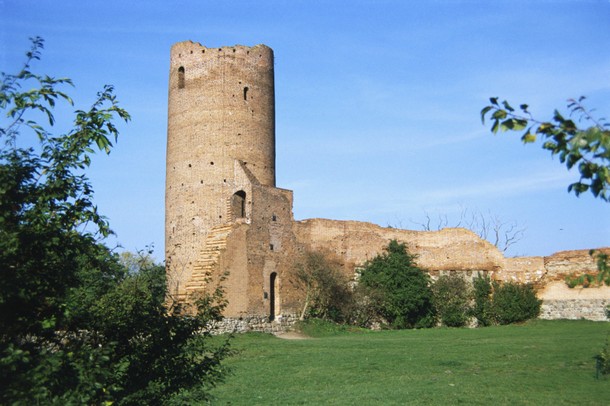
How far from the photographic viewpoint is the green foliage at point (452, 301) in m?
30.7

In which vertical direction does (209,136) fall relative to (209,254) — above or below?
above

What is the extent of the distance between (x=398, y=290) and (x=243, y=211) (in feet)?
24.4

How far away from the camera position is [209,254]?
83.1 feet

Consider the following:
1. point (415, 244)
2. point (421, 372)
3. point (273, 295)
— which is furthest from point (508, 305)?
point (421, 372)

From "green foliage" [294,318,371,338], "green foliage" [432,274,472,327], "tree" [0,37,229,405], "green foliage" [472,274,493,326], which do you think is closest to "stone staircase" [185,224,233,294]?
"green foliage" [294,318,371,338]

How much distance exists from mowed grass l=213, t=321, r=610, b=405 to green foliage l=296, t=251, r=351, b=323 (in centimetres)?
702

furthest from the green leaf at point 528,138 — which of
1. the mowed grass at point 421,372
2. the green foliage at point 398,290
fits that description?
the green foliage at point 398,290

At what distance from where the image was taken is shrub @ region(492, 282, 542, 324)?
30.2 m

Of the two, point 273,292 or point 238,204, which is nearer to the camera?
point 273,292

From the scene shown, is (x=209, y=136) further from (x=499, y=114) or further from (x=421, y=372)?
(x=499, y=114)

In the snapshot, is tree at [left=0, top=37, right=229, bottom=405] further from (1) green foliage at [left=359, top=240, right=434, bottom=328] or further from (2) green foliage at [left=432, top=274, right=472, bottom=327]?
(2) green foliage at [left=432, top=274, right=472, bottom=327]

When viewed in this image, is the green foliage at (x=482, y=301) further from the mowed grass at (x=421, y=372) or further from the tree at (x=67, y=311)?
the tree at (x=67, y=311)

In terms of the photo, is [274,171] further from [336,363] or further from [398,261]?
[336,363]

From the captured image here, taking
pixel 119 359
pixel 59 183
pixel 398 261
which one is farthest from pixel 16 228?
pixel 398 261
